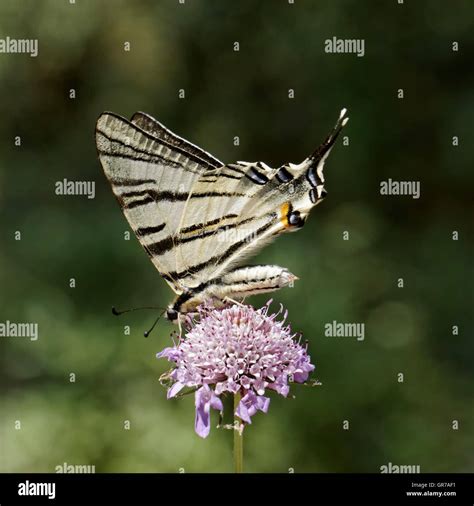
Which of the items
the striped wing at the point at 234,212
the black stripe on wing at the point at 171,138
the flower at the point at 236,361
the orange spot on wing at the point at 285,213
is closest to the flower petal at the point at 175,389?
the flower at the point at 236,361

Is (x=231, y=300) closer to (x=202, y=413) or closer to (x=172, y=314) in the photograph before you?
(x=172, y=314)

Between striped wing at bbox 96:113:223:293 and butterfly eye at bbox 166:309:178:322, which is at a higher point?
striped wing at bbox 96:113:223:293

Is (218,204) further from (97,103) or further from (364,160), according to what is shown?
(97,103)

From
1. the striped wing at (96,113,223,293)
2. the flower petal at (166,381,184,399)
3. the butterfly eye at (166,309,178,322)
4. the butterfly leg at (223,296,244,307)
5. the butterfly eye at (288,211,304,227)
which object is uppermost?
the striped wing at (96,113,223,293)

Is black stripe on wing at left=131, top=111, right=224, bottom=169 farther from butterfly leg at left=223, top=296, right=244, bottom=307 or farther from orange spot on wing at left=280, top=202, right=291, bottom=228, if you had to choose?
butterfly leg at left=223, top=296, right=244, bottom=307

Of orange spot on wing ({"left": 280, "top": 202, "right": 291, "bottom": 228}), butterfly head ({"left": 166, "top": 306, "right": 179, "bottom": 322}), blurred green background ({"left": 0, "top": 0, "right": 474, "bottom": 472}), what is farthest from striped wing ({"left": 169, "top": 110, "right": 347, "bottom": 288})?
blurred green background ({"left": 0, "top": 0, "right": 474, "bottom": 472})

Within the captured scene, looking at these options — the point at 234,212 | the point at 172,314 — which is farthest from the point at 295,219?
the point at 172,314

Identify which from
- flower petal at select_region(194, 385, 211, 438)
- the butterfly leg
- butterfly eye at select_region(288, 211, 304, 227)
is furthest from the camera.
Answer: butterfly eye at select_region(288, 211, 304, 227)

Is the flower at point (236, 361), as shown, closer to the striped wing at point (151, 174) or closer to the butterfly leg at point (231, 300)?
the butterfly leg at point (231, 300)
